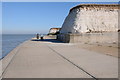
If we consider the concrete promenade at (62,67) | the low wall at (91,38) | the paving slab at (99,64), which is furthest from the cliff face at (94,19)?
the concrete promenade at (62,67)

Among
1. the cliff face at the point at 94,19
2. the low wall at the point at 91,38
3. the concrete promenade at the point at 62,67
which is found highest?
the cliff face at the point at 94,19

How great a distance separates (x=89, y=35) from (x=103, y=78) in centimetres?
1973

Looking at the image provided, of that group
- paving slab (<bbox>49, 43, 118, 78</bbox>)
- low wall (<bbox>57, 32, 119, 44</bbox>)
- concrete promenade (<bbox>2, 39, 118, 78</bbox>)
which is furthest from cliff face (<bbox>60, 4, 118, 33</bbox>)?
concrete promenade (<bbox>2, 39, 118, 78</bbox>)

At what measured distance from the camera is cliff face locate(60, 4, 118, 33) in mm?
27234

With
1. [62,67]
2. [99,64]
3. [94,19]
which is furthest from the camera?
[94,19]

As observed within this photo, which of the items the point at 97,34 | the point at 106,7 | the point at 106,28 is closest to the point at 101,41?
the point at 97,34

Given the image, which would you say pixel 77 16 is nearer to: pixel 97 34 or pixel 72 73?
pixel 97 34

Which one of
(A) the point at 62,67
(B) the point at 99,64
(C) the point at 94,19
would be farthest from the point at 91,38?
(A) the point at 62,67

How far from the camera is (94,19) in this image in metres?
28.0

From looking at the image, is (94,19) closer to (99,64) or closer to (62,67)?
(99,64)

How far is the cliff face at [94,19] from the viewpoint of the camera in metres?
27.2

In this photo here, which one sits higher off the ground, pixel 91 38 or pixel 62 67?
pixel 91 38

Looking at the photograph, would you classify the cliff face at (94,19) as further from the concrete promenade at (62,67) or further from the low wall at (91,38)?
the concrete promenade at (62,67)

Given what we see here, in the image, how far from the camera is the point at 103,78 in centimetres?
518
